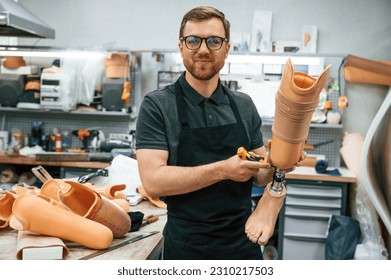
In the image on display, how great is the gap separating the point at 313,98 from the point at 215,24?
1.37 feet

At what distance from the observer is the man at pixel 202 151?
134cm

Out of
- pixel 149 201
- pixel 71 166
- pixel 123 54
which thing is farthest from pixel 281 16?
pixel 149 201

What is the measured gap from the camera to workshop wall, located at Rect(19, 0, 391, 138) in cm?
424

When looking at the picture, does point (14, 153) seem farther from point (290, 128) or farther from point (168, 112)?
point (290, 128)

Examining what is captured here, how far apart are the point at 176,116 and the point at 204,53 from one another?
0.75 feet

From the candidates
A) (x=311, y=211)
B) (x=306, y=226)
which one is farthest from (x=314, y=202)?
(x=306, y=226)

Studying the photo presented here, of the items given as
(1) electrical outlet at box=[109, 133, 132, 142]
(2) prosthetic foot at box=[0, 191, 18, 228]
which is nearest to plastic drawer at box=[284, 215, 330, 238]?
(1) electrical outlet at box=[109, 133, 132, 142]

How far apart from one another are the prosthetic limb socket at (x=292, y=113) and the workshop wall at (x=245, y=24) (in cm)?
325

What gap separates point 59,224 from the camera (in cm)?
141

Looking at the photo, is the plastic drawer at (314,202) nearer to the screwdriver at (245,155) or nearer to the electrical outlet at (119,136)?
the electrical outlet at (119,136)

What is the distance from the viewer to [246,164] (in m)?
1.25

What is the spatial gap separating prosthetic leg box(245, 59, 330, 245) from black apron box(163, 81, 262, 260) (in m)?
0.10

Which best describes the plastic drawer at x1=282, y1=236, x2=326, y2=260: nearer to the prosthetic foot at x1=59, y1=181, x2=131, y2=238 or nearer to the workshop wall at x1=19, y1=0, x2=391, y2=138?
the workshop wall at x1=19, y1=0, x2=391, y2=138

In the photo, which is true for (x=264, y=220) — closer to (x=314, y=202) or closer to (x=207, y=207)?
(x=207, y=207)
